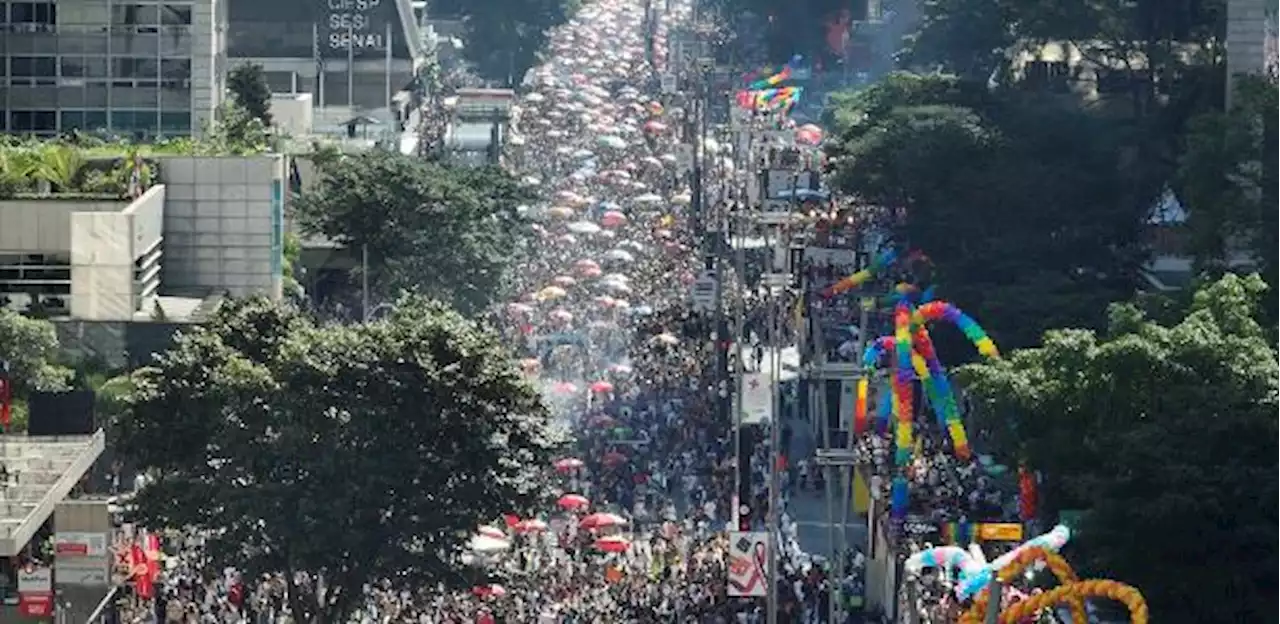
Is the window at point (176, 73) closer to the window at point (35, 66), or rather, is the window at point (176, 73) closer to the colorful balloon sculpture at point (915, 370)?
the window at point (35, 66)

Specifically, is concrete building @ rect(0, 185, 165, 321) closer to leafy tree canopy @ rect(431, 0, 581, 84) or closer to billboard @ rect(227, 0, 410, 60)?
billboard @ rect(227, 0, 410, 60)

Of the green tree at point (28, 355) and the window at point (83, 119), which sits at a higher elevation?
the window at point (83, 119)

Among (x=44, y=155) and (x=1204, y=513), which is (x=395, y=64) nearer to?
(x=44, y=155)

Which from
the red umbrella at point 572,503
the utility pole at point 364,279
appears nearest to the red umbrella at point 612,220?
the utility pole at point 364,279

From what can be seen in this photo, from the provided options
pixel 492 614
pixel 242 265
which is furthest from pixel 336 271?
pixel 492 614

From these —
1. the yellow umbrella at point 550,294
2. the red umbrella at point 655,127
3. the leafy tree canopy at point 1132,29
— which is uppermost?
the leafy tree canopy at point 1132,29

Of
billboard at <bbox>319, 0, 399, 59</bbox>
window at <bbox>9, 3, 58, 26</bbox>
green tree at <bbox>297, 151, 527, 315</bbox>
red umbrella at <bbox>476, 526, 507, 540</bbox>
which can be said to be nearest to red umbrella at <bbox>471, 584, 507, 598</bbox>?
red umbrella at <bbox>476, 526, 507, 540</bbox>
